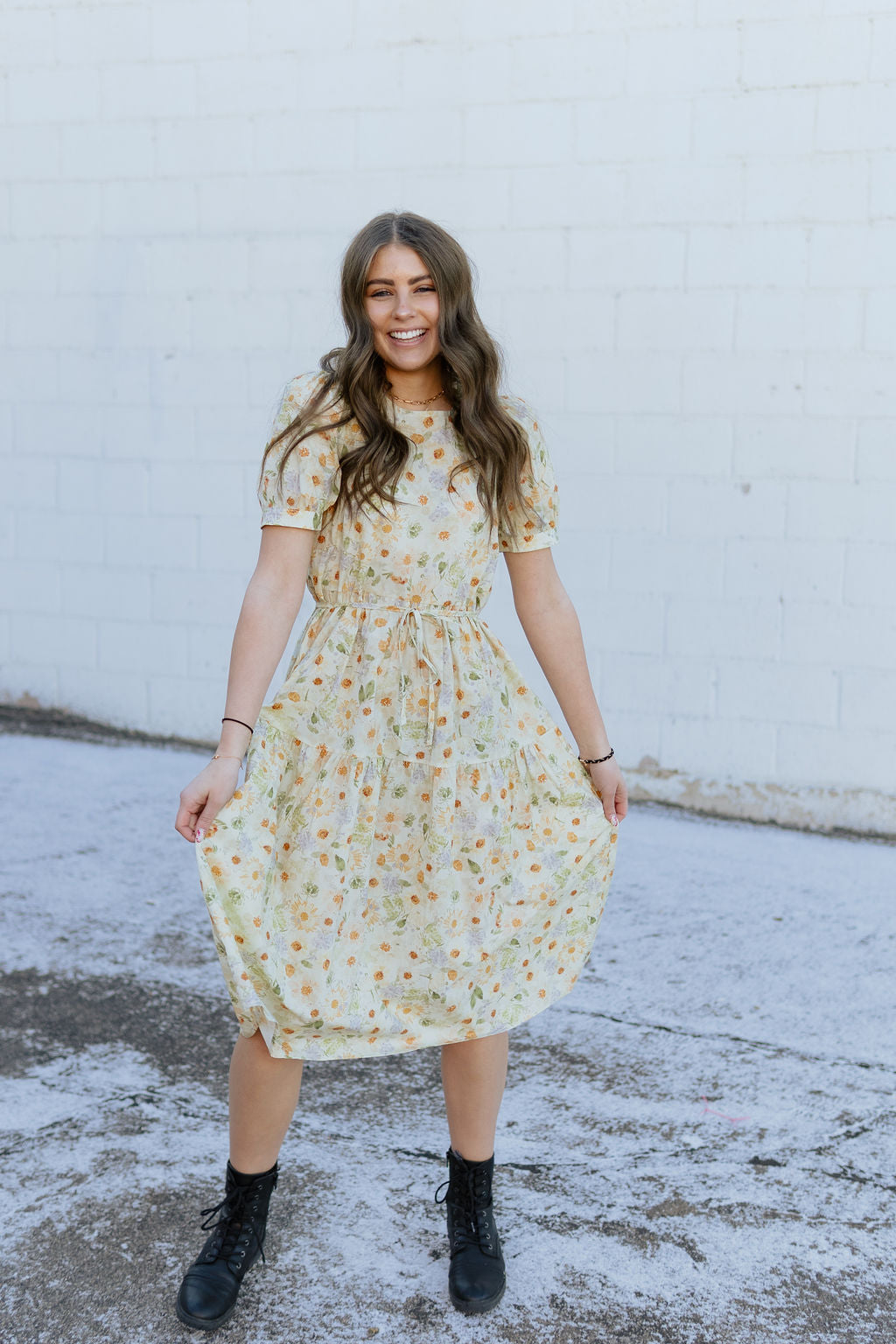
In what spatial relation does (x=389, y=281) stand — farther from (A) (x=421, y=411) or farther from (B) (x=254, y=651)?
(B) (x=254, y=651)

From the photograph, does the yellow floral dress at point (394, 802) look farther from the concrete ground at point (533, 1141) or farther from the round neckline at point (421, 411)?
the concrete ground at point (533, 1141)

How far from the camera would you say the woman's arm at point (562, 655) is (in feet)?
6.64

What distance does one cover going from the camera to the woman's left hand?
79.8 inches

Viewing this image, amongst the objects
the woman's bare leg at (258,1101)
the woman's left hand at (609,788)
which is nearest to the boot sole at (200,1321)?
the woman's bare leg at (258,1101)

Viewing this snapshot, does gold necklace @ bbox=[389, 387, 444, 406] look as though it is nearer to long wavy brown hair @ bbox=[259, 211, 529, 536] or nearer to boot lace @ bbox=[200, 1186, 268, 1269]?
long wavy brown hair @ bbox=[259, 211, 529, 536]

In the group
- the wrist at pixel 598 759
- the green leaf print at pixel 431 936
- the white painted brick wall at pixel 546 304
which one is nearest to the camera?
the green leaf print at pixel 431 936

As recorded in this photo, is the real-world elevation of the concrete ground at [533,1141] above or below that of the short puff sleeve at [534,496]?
below

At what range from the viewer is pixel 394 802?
185 centimetres

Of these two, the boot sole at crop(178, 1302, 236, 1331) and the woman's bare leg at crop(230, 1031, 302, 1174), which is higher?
the woman's bare leg at crop(230, 1031, 302, 1174)

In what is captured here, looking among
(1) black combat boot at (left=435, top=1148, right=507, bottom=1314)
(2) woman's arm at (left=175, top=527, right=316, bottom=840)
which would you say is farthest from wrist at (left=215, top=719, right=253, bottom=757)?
(1) black combat boot at (left=435, top=1148, right=507, bottom=1314)

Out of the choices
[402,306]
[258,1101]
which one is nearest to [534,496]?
[402,306]

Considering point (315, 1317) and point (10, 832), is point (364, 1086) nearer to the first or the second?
point (315, 1317)

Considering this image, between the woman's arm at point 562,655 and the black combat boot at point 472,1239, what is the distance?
595 mm

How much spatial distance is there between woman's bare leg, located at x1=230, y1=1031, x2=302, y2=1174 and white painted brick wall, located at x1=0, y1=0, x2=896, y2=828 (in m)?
2.75
